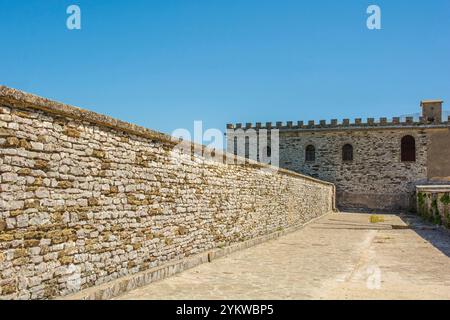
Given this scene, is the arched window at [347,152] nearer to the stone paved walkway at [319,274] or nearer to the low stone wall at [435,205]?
the low stone wall at [435,205]

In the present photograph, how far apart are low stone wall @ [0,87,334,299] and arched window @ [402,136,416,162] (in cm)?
2506

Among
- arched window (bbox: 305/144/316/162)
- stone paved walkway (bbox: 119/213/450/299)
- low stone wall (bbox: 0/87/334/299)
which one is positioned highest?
arched window (bbox: 305/144/316/162)

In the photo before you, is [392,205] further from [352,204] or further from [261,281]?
[261,281]

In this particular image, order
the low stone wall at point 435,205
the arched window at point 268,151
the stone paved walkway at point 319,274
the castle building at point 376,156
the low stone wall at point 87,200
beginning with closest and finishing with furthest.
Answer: the low stone wall at point 87,200
the stone paved walkway at point 319,274
the low stone wall at point 435,205
the castle building at point 376,156
the arched window at point 268,151

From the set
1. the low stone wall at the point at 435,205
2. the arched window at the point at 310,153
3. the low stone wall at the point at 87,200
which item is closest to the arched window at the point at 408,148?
the low stone wall at the point at 435,205

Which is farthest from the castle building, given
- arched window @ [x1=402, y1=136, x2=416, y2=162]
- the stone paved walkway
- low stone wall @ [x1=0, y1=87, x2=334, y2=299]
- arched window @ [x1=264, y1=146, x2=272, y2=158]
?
low stone wall @ [x1=0, y1=87, x2=334, y2=299]

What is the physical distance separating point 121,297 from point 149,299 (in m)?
0.42

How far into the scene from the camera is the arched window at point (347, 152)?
3238cm

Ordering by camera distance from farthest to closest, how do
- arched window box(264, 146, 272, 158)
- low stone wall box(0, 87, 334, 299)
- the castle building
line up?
arched window box(264, 146, 272, 158) < the castle building < low stone wall box(0, 87, 334, 299)

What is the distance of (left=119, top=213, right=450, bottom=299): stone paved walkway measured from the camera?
6156mm

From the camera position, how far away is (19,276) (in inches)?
181

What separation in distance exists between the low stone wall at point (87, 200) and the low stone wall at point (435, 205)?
37.1 ft

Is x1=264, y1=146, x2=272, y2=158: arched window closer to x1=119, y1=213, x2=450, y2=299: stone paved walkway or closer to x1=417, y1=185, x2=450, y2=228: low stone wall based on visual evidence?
x1=417, y1=185, x2=450, y2=228: low stone wall
